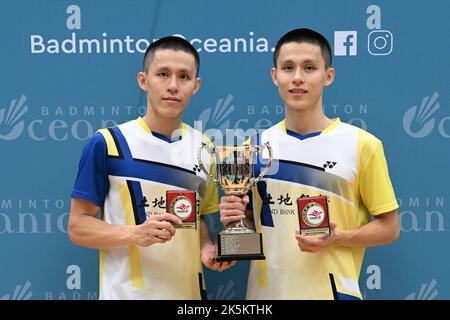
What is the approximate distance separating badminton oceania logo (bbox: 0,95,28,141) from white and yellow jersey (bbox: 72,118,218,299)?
68cm

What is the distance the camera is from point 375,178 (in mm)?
2326

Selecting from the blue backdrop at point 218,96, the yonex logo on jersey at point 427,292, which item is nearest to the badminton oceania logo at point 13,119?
the blue backdrop at point 218,96

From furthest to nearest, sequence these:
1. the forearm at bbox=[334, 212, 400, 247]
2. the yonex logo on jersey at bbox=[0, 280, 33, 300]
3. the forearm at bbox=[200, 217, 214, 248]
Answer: the yonex logo on jersey at bbox=[0, 280, 33, 300]
the forearm at bbox=[200, 217, 214, 248]
the forearm at bbox=[334, 212, 400, 247]

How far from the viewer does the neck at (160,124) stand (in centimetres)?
244

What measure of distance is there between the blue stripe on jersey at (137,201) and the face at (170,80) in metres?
0.33

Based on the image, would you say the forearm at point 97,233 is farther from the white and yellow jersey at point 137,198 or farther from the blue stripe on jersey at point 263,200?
the blue stripe on jersey at point 263,200

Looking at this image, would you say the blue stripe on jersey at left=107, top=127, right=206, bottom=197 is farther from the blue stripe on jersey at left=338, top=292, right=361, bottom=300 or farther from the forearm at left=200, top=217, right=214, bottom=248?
the blue stripe on jersey at left=338, top=292, right=361, bottom=300

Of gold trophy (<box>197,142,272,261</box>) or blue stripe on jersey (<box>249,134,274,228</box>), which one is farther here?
blue stripe on jersey (<box>249,134,274,228</box>)

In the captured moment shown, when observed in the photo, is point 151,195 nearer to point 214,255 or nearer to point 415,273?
point 214,255

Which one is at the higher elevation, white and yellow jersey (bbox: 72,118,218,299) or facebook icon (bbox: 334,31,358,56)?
facebook icon (bbox: 334,31,358,56)

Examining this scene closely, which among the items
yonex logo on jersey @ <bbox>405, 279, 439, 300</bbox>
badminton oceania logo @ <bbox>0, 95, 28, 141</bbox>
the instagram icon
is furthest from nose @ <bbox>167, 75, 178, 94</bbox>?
yonex logo on jersey @ <bbox>405, 279, 439, 300</bbox>

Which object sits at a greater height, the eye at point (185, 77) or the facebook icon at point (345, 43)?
the facebook icon at point (345, 43)

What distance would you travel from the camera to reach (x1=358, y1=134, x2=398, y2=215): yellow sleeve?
233cm

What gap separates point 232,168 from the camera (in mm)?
2242
